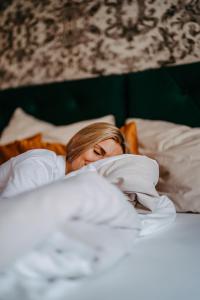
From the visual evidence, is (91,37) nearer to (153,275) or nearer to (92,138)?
(92,138)

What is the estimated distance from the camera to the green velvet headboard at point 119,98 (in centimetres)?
196

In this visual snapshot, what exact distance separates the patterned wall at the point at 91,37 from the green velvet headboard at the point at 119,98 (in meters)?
0.19

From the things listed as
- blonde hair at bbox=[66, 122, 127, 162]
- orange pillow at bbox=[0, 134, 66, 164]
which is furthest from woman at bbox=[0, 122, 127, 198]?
orange pillow at bbox=[0, 134, 66, 164]

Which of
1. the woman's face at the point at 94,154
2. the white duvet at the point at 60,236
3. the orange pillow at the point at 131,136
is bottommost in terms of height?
the orange pillow at the point at 131,136

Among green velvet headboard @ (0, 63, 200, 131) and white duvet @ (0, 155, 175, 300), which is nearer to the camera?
white duvet @ (0, 155, 175, 300)

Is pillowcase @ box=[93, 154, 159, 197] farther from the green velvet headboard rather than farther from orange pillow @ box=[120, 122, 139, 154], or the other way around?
the green velvet headboard

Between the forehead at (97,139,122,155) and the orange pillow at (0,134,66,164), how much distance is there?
43 cm

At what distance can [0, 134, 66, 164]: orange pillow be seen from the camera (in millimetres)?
1926

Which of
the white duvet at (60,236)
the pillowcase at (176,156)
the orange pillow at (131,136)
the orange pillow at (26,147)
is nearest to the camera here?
the white duvet at (60,236)

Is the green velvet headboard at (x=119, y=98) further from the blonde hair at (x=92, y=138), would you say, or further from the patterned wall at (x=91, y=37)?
the blonde hair at (x=92, y=138)

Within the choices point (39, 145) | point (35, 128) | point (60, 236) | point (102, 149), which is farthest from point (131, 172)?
point (35, 128)

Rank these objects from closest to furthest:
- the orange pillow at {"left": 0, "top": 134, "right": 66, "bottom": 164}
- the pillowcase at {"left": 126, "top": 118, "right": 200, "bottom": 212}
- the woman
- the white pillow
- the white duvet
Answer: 1. the white duvet
2. the woman
3. the pillowcase at {"left": 126, "top": 118, "right": 200, "bottom": 212}
4. the orange pillow at {"left": 0, "top": 134, "right": 66, "bottom": 164}
5. the white pillow

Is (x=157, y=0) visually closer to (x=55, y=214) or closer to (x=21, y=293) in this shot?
(x=55, y=214)

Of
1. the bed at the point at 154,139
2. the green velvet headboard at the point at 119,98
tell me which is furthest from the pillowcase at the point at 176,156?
the green velvet headboard at the point at 119,98
